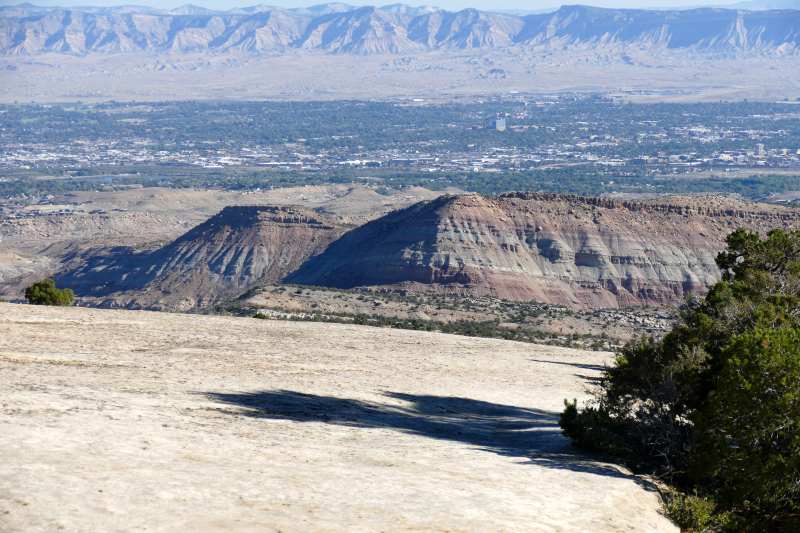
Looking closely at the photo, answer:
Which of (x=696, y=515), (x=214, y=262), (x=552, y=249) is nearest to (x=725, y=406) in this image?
(x=696, y=515)

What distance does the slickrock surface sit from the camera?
1616 cm

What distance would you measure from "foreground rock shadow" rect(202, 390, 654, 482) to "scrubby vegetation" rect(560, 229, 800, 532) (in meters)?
1.16

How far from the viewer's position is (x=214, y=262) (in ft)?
329

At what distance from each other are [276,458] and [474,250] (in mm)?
65207

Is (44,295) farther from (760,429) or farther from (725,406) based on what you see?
(760,429)

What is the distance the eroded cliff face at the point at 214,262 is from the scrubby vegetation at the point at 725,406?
7156cm

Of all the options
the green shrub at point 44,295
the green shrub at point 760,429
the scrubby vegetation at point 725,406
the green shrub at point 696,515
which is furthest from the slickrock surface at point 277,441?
the green shrub at point 44,295

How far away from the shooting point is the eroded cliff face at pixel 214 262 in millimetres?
94625

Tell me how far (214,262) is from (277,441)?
3189 inches

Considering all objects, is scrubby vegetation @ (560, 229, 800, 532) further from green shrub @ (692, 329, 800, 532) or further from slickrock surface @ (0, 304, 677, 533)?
slickrock surface @ (0, 304, 677, 533)

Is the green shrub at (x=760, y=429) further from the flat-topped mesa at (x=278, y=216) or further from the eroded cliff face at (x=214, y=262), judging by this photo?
the flat-topped mesa at (x=278, y=216)

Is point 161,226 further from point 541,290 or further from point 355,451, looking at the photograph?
point 355,451

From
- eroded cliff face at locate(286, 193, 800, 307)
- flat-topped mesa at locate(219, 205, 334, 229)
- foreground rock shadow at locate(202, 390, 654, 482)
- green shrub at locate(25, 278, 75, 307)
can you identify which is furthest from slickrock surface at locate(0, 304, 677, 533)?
flat-topped mesa at locate(219, 205, 334, 229)

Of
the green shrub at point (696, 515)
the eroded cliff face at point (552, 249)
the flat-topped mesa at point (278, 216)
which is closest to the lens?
the green shrub at point (696, 515)
